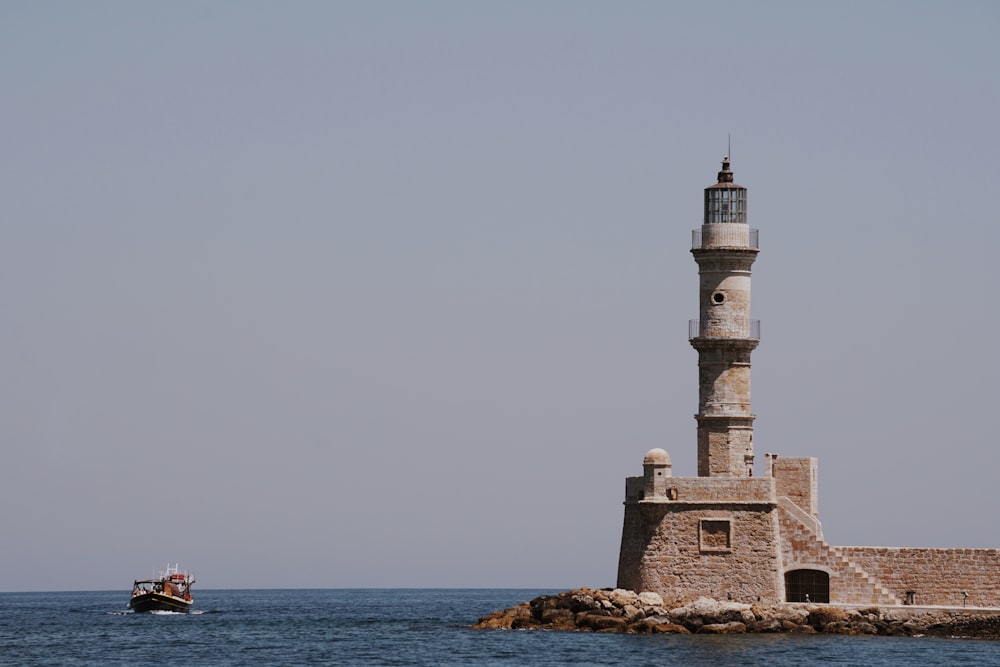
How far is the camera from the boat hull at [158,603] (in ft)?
249

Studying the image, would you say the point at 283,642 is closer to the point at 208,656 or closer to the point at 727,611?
the point at 208,656

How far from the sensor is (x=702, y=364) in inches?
1998

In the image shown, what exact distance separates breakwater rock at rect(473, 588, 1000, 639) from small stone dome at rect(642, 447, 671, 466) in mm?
3548

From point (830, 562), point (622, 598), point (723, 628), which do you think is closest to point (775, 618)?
point (723, 628)

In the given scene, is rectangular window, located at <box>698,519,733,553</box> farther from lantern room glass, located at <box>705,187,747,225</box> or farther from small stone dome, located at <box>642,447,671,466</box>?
lantern room glass, located at <box>705,187,747,225</box>

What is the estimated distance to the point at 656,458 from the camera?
49.2m

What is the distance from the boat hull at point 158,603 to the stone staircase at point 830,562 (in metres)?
34.5

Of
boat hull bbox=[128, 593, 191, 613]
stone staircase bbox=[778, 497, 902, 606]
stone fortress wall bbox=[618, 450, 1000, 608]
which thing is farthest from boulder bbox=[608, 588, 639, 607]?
boat hull bbox=[128, 593, 191, 613]

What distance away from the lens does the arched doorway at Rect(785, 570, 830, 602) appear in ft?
161

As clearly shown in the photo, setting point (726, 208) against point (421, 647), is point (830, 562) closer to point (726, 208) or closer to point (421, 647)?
point (726, 208)

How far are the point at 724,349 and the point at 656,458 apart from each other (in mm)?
3780

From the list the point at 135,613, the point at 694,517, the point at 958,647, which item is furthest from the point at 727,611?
the point at 135,613

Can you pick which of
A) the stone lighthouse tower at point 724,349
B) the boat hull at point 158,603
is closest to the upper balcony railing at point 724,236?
the stone lighthouse tower at point 724,349

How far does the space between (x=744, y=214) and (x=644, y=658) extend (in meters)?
14.4
